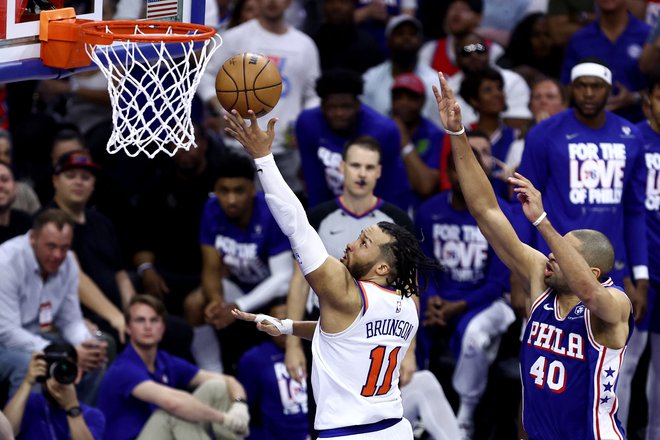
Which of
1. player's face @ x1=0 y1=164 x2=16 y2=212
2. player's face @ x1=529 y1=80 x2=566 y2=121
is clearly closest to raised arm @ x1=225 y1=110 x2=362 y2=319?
player's face @ x1=0 y1=164 x2=16 y2=212

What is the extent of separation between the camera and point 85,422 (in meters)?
7.91

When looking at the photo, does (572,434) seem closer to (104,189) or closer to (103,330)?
(103,330)

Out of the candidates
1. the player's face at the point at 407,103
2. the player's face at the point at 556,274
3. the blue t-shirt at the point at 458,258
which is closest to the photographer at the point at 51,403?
the blue t-shirt at the point at 458,258

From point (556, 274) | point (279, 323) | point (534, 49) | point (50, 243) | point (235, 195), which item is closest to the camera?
point (279, 323)

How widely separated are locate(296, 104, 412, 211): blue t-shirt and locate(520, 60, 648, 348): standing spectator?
1.34 meters

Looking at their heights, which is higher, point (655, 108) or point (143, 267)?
point (655, 108)

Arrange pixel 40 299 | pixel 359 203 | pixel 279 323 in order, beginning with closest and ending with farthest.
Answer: pixel 279 323 → pixel 359 203 → pixel 40 299

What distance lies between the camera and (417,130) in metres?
10.6

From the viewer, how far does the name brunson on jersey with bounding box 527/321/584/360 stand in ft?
20.6

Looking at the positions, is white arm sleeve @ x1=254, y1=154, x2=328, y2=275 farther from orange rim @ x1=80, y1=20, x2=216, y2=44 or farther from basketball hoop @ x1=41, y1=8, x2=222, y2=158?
orange rim @ x1=80, y1=20, x2=216, y2=44

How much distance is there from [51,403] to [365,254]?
2835 mm

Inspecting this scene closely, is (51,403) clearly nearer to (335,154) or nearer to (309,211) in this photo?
(309,211)

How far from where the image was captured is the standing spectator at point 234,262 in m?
9.30

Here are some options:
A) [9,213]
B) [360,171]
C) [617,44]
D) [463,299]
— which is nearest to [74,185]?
[9,213]
